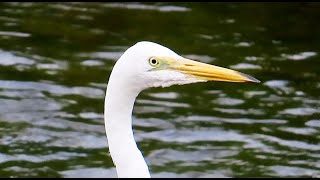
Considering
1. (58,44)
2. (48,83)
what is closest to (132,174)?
(48,83)

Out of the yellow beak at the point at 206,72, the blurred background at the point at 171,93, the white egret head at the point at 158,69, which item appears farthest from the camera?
the blurred background at the point at 171,93

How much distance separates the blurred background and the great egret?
322cm

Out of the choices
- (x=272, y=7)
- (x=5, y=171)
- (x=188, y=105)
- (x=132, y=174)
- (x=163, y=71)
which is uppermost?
(x=272, y=7)

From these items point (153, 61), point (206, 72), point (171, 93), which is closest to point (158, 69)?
point (153, 61)

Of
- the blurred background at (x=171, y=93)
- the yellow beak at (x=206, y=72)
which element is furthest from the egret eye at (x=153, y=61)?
the blurred background at (x=171, y=93)

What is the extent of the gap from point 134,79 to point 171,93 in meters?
4.80

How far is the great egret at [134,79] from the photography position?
454cm

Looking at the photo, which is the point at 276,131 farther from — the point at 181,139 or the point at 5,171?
the point at 5,171

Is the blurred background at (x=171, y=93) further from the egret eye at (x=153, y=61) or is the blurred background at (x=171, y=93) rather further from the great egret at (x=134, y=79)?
the egret eye at (x=153, y=61)

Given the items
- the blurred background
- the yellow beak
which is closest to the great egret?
the yellow beak

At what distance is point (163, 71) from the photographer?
4.59 meters

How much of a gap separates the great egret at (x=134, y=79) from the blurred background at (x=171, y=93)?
322cm

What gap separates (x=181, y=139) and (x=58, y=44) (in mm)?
2362

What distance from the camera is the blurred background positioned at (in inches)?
319
